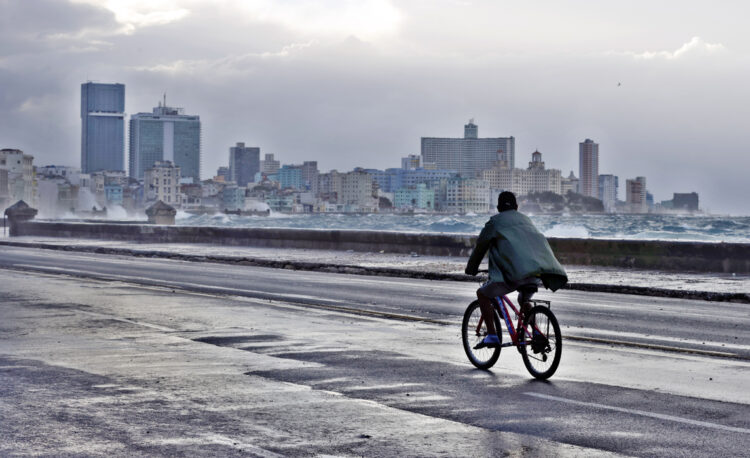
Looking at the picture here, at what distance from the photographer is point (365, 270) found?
87.9ft

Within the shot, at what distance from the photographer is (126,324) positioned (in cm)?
1395

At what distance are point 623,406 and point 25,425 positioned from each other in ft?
15.2

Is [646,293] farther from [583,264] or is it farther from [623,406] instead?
[623,406]

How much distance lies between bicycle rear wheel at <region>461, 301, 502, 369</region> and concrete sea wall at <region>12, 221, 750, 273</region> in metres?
15.7

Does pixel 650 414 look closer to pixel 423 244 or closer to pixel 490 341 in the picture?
pixel 490 341

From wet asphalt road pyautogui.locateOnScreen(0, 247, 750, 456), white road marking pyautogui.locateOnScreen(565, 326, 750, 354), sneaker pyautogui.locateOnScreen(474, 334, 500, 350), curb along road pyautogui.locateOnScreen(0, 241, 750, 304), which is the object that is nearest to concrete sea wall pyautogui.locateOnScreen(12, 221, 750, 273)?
curb along road pyautogui.locateOnScreen(0, 241, 750, 304)

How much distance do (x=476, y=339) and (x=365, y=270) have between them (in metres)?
16.5

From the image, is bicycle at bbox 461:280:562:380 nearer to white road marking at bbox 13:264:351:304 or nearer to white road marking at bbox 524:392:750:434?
white road marking at bbox 524:392:750:434

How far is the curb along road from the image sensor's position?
64.2 ft

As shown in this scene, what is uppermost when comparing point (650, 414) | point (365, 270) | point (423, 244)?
point (423, 244)

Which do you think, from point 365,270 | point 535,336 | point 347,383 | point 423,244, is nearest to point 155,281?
point 365,270

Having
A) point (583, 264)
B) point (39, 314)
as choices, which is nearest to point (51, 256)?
point (583, 264)

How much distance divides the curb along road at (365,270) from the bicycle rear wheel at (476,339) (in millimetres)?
10053

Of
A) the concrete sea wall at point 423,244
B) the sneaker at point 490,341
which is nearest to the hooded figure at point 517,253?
the sneaker at point 490,341
